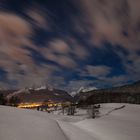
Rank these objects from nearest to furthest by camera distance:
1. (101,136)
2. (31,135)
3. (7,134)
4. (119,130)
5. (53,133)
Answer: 1. (7,134)
2. (31,135)
3. (53,133)
4. (101,136)
5. (119,130)

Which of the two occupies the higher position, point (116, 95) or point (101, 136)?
point (116, 95)

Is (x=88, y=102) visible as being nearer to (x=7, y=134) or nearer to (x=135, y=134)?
(x=135, y=134)

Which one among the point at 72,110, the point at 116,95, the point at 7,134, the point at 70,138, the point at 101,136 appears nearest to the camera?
the point at 7,134

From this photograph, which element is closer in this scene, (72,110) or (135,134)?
(135,134)

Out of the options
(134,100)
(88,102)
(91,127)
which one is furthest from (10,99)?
(91,127)

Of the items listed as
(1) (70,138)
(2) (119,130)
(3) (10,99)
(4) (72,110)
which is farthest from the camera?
(3) (10,99)

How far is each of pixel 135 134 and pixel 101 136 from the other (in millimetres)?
1561

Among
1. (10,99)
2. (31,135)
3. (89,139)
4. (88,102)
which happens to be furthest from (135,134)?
(10,99)

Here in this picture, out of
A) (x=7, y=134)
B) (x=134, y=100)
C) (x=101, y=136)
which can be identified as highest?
(x=134, y=100)

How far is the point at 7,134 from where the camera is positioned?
4.09 metres

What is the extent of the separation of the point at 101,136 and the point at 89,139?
40.2 inches

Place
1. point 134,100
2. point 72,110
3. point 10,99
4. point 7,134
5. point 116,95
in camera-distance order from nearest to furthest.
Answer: point 7,134 < point 72,110 < point 134,100 < point 116,95 < point 10,99

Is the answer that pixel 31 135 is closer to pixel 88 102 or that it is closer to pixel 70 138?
pixel 70 138

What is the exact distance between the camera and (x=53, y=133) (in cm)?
501
